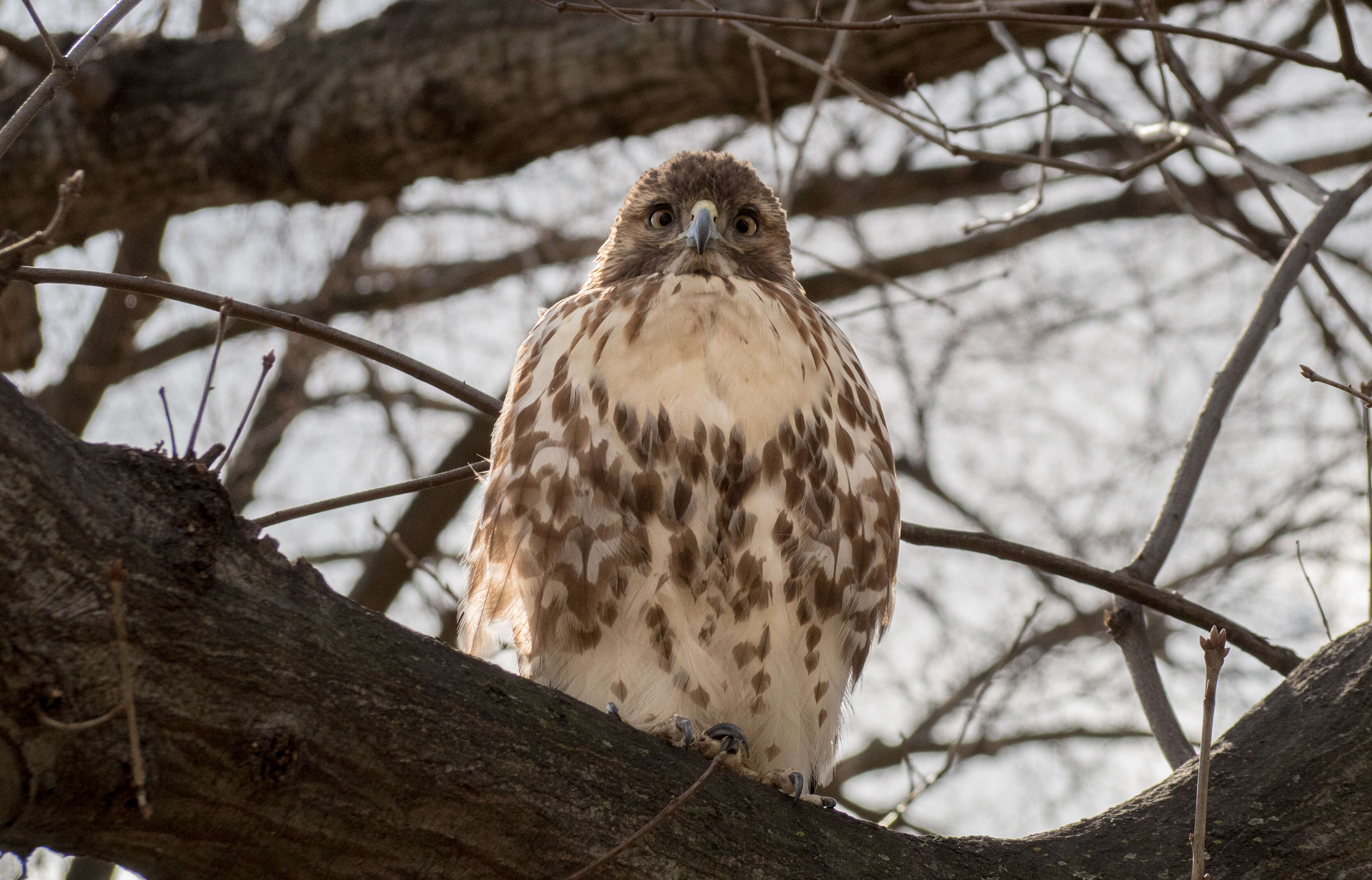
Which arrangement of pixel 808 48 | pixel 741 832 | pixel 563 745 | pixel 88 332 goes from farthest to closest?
pixel 88 332
pixel 808 48
pixel 741 832
pixel 563 745

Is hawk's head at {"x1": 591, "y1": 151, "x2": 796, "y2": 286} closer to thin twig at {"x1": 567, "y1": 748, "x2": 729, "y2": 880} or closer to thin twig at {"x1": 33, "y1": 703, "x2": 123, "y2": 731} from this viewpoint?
thin twig at {"x1": 567, "y1": 748, "x2": 729, "y2": 880}

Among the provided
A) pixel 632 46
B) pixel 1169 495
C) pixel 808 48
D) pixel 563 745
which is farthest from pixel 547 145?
pixel 563 745

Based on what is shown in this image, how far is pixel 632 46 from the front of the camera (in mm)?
4559

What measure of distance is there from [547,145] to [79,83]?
1660 millimetres

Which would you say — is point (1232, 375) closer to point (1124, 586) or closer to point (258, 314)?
point (1124, 586)

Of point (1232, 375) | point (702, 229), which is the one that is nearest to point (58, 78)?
point (702, 229)

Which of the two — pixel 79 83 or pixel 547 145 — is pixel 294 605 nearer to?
pixel 547 145

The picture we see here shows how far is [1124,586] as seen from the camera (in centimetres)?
304

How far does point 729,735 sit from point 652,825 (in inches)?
34.3

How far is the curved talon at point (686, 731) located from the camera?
2.60 meters

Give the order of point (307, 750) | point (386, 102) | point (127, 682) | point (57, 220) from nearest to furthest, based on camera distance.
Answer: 1. point (127, 682)
2. point (307, 750)
3. point (57, 220)
4. point (386, 102)

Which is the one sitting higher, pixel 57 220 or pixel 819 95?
pixel 819 95

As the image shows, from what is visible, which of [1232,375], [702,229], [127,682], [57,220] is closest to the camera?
[127,682]

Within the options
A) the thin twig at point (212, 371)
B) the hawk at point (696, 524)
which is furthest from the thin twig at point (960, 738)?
the thin twig at point (212, 371)
